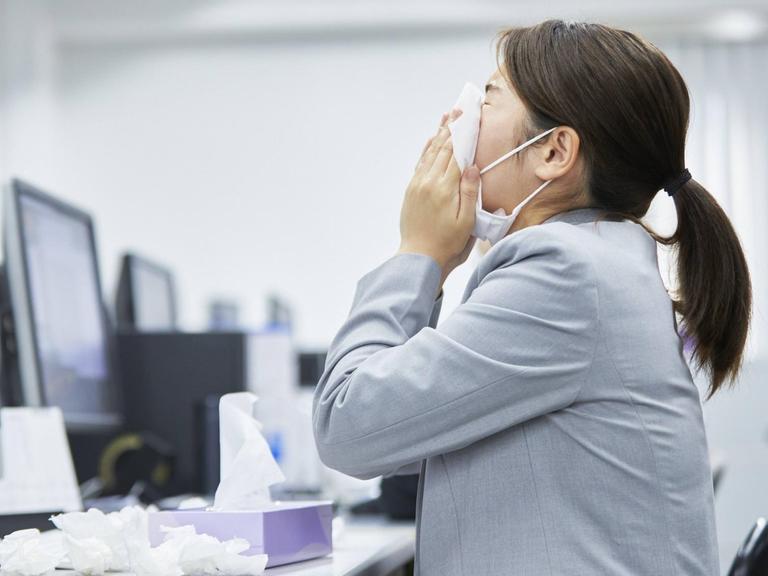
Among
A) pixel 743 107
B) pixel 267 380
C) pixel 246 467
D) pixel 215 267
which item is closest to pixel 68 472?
pixel 246 467

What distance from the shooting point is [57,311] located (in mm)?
1877

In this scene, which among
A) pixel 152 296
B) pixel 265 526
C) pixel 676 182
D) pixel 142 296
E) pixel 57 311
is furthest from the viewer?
pixel 152 296

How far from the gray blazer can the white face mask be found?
0.13 meters

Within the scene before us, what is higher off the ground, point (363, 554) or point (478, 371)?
point (478, 371)

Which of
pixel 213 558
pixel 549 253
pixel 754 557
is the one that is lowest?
pixel 754 557

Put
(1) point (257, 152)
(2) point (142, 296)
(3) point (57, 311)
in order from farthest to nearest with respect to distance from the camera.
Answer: (1) point (257, 152) → (2) point (142, 296) → (3) point (57, 311)

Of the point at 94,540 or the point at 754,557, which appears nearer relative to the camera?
the point at 94,540

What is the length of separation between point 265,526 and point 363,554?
24cm

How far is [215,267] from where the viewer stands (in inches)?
223

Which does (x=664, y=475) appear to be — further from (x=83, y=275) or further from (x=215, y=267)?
(x=215, y=267)

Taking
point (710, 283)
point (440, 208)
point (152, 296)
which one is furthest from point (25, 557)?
point (152, 296)

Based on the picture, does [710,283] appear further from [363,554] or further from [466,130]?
[363,554]

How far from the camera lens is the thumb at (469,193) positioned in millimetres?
1213

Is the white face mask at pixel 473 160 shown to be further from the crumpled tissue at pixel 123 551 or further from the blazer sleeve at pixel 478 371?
the crumpled tissue at pixel 123 551
